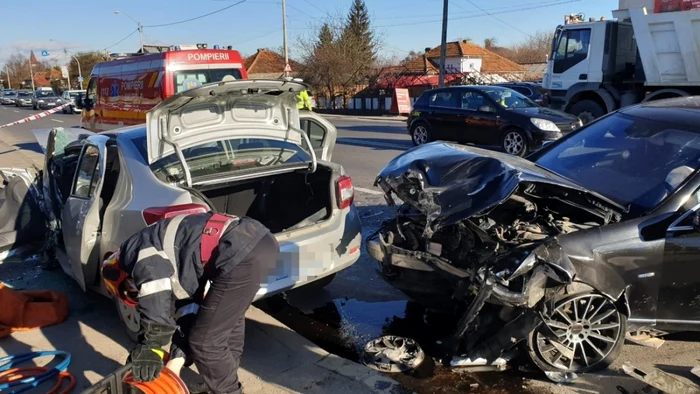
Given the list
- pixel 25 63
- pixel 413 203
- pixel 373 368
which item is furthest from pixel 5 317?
pixel 25 63

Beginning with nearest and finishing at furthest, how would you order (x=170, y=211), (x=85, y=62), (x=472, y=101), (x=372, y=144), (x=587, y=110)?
(x=170, y=211)
(x=472, y=101)
(x=587, y=110)
(x=372, y=144)
(x=85, y=62)

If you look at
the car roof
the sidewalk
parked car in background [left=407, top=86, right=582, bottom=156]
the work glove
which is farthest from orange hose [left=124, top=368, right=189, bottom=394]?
parked car in background [left=407, top=86, right=582, bottom=156]

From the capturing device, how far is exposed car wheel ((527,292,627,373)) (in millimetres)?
3443

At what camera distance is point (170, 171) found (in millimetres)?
4027

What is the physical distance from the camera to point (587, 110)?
1462 centimetres

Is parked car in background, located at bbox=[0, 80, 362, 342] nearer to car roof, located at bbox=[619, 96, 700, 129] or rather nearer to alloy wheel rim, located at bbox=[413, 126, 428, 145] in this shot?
car roof, located at bbox=[619, 96, 700, 129]

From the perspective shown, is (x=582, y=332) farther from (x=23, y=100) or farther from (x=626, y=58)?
(x=23, y=100)

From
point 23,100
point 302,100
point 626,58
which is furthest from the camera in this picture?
point 23,100

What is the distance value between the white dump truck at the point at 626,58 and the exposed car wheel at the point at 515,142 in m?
3.53

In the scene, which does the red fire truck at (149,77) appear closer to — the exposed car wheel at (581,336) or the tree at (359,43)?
the exposed car wheel at (581,336)

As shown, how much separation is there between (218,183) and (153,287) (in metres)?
1.86

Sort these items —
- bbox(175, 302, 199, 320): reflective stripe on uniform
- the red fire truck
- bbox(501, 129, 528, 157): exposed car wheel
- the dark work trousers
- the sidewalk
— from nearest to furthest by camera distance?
the dark work trousers < bbox(175, 302, 199, 320): reflective stripe on uniform < the sidewalk < bbox(501, 129, 528, 157): exposed car wheel < the red fire truck

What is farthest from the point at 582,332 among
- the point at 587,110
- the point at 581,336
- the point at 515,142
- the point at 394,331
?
the point at 587,110

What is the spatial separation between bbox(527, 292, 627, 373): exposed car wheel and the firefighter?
1.78 meters
